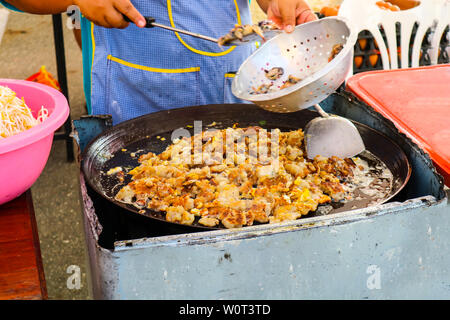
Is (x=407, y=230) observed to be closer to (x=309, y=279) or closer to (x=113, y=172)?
(x=309, y=279)

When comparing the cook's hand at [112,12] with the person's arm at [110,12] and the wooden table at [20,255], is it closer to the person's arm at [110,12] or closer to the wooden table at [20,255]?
the person's arm at [110,12]

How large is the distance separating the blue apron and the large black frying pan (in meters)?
0.23

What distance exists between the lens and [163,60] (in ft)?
6.22

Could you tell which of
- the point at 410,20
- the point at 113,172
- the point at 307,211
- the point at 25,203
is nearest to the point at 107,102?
the point at 113,172

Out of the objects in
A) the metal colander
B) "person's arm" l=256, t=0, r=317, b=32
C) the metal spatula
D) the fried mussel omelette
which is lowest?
the fried mussel omelette

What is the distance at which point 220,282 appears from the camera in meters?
1.09

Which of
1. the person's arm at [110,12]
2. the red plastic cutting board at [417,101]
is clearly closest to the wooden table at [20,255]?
the person's arm at [110,12]

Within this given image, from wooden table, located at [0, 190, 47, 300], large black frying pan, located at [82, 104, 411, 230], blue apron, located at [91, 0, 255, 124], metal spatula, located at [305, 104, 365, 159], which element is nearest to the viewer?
wooden table, located at [0, 190, 47, 300]

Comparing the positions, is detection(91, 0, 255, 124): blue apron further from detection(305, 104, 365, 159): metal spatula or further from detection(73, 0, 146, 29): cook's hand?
detection(305, 104, 365, 159): metal spatula

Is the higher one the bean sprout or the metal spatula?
the bean sprout

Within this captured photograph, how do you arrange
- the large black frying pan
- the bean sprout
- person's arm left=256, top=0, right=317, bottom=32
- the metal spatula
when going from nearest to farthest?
the bean sprout, the large black frying pan, the metal spatula, person's arm left=256, top=0, right=317, bottom=32

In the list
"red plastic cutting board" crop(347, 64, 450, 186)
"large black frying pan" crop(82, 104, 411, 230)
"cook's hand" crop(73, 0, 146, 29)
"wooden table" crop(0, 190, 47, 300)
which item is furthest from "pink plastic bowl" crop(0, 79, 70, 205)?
"red plastic cutting board" crop(347, 64, 450, 186)

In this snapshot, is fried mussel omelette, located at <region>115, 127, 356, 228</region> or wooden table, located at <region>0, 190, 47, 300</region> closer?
wooden table, located at <region>0, 190, 47, 300</region>

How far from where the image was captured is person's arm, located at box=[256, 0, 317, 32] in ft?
5.36
